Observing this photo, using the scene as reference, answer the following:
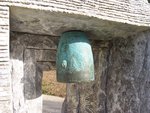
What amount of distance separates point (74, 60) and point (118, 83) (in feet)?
2.06

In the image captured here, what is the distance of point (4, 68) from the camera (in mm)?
1729

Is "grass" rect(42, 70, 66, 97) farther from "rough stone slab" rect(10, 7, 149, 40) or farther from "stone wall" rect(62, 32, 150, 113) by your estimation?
"rough stone slab" rect(10, 7, 149, 40)

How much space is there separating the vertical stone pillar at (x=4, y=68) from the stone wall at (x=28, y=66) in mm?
552

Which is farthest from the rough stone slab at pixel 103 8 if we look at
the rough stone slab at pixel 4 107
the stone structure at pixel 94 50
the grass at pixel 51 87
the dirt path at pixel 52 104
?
the grass at pixel 51 87

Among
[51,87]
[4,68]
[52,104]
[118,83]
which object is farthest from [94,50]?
[51,87]

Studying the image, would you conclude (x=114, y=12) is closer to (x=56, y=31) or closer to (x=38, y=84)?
(x=56, y=31)

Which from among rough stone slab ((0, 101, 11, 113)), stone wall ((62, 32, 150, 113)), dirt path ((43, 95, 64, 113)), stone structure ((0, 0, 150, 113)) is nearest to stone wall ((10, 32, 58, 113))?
stone structure ((0, 0, 150, 113))

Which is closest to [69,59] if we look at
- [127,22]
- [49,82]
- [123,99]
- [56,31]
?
[56,31]

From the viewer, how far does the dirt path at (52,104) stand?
639 cm

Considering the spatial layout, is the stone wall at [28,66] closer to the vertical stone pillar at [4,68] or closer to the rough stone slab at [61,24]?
the rough stone slab at [61,24]

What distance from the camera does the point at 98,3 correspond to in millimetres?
2092

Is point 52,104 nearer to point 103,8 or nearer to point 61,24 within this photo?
point 61,24

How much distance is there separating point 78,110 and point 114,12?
1073mm

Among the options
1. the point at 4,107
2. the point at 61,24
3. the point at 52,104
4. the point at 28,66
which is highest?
the point at 61,24
